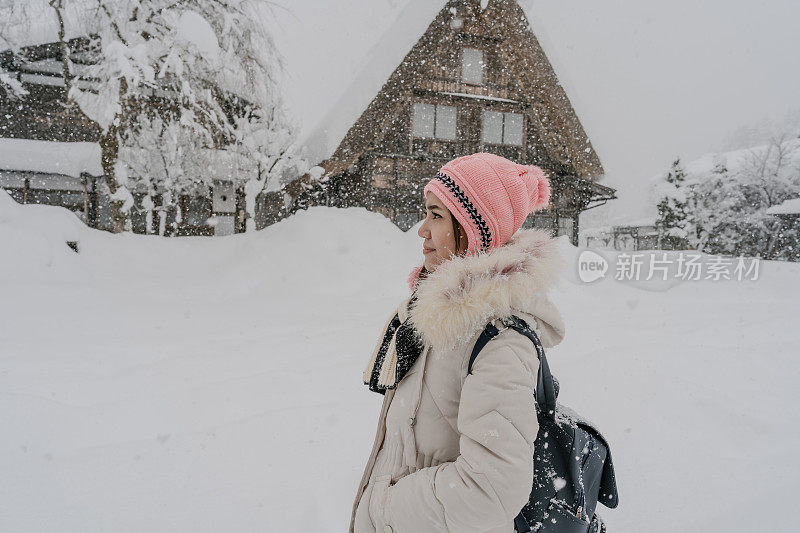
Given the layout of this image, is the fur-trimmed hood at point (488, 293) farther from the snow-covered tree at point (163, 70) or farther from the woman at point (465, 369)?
the snow-covered tree at point (163, 70)

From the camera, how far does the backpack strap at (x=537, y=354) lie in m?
0.98

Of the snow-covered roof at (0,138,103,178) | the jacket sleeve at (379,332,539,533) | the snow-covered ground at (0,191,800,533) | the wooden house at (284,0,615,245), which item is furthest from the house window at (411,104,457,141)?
the jacket sleeve at (379,332,539,533)

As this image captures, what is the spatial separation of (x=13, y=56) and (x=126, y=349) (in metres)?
12.5

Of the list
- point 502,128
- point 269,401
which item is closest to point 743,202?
point 502,128

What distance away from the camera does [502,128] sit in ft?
44.9

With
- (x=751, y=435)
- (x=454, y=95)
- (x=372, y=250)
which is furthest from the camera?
(x=454, y=95)

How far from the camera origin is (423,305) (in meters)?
1.06

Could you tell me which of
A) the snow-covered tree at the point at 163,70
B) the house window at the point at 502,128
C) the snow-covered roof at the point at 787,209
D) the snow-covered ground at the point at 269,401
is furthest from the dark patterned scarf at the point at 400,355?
the snow-covered roof at the point at 787,209

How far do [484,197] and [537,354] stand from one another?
1.35 ft

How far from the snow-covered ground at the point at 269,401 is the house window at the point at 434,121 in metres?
7.46

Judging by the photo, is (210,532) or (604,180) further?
(604,180)

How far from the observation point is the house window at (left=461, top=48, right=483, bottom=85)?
41.8 ft

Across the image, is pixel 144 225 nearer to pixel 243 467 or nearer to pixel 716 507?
pixel 243 467

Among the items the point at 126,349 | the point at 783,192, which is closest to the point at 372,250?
the point at 126,349
